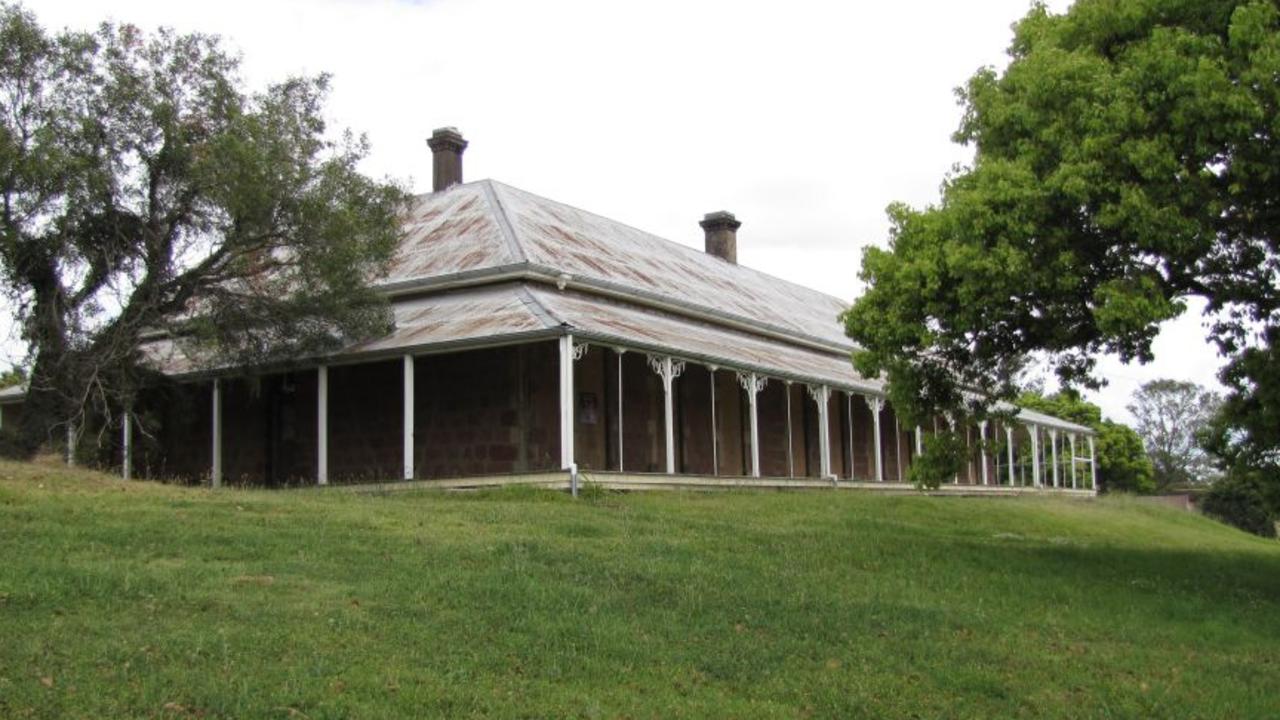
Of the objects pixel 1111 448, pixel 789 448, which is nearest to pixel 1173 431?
pixel 1111 448

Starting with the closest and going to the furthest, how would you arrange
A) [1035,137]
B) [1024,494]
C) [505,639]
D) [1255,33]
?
[505,639]
[1255,33]
[1035,137]
[1024,494]

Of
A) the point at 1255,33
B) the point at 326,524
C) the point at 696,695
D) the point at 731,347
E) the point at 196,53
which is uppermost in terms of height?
the point at 196,53

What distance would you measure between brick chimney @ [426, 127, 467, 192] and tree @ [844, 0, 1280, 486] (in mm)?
17906

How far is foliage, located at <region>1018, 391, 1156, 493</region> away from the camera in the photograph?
2356 inches

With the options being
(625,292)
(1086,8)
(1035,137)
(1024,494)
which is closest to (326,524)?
(1035,137)

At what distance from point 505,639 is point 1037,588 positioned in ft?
23.6

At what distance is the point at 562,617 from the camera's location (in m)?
10.8

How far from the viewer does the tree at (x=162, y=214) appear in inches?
774

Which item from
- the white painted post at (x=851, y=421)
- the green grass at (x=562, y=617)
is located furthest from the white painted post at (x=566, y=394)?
the white painted post at (x=851, y=421)

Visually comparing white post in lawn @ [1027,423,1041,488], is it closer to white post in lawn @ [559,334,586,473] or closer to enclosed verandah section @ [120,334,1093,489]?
enclosed verandah section @ [120,334,1093,489]

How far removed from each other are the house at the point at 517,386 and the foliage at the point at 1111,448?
30.4 meters

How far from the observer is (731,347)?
27328mm

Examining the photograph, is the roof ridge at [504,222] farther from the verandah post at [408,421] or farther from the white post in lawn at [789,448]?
the white post in lawn at [789,448]

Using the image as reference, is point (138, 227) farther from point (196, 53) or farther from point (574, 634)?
point (574, 634)
